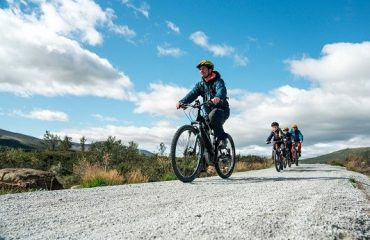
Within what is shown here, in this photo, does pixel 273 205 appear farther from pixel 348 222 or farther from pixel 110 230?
pixel 110 230

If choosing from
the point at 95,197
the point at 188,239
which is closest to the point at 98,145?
the point at 95,197

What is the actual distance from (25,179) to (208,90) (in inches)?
183

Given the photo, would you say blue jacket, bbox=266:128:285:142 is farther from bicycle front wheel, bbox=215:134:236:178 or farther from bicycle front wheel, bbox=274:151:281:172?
bicycle front wheel, bbox=215:134:236:178

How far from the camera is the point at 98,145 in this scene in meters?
40.0

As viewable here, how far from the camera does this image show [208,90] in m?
8.66

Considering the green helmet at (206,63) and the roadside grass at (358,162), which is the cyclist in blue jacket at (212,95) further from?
the roadside grass at (358,162)

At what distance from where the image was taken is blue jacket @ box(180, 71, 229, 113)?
833cm

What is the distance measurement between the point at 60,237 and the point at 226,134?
6.20 metres

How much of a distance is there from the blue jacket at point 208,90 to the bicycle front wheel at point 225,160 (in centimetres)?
95

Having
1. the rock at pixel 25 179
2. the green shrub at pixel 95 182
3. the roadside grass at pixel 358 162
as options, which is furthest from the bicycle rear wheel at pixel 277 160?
the roadside grass at pixel 358 162

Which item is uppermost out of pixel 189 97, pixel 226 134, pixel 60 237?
pixel 189 97

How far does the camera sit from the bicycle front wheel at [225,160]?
8703 mm

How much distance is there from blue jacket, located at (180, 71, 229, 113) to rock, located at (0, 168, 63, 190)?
13.1ft

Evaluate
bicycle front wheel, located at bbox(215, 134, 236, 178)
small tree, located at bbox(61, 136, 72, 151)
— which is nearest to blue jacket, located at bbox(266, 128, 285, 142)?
bicycle front wheel, located at bbox(215, 134, 236, 178)
